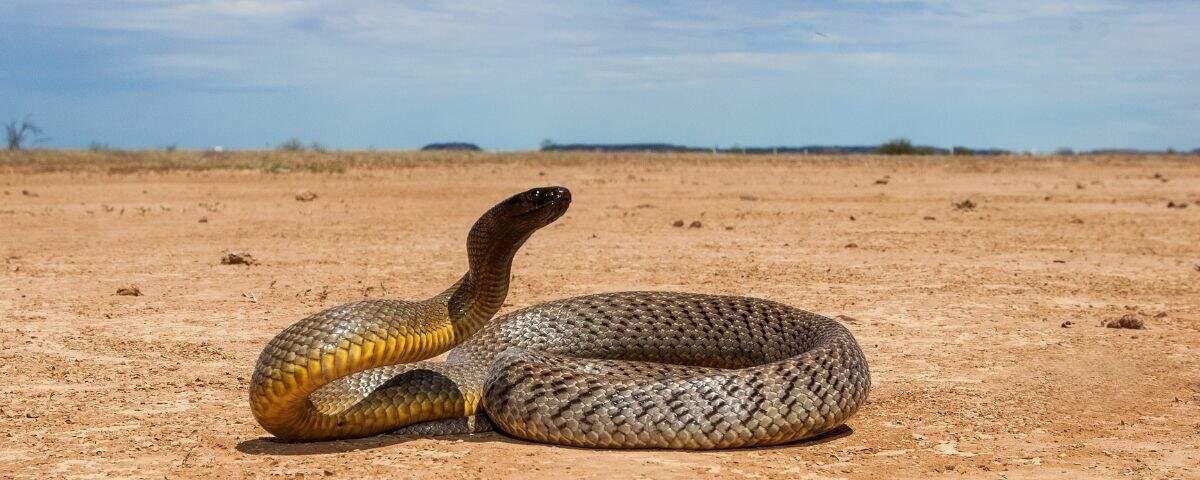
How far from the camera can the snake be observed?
19.1 ft

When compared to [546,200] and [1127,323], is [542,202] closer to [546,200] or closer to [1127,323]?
[546,200]

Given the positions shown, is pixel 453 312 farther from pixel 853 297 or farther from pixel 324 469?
pixel 853 297

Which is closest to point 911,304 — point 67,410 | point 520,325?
point 520,325

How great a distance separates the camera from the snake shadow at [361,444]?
20.4ft

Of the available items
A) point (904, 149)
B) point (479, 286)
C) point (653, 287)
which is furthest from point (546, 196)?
point (904, 149)

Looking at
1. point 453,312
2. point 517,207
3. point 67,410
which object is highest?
point 517,207

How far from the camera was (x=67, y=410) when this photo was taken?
711 centimetres

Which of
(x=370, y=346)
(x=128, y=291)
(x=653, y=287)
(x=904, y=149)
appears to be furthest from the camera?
(x=904, y=149)

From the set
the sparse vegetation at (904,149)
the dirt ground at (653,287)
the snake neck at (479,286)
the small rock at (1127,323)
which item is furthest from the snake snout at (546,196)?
the sparse vegetation at (904,149)

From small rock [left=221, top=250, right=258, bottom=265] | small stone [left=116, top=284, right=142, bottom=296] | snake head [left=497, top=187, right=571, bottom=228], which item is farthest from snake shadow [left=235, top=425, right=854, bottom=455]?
small rock [left=221, top=250, right=258, bottom=265]

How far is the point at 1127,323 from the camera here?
10.0 metres

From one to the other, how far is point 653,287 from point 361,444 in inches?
247

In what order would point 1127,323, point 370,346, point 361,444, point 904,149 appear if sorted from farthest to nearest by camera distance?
point 904,149 < point 1127,323 < point 361,444 < point 370,346

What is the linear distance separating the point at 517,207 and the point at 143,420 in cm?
245
